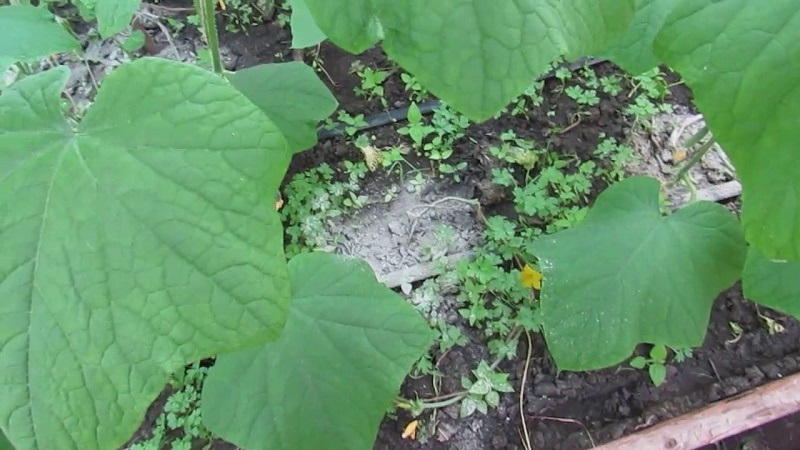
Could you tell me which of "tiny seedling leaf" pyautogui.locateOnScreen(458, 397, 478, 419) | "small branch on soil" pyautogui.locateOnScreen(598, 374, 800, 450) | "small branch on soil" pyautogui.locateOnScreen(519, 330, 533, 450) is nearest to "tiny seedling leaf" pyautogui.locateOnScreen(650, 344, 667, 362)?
"small branch on soil" pyautogui.locateOnScreen(598, 374, 800, 450)

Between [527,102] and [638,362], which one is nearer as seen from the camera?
[638,362]

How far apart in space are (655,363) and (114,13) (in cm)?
115

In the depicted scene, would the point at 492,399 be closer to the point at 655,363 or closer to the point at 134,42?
the point at 655,363

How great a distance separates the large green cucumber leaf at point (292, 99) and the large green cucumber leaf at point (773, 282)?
2.22ft

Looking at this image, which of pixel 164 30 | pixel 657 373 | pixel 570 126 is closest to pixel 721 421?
pixel 657 373

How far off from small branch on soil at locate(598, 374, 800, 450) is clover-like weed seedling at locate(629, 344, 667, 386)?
0.09 meters

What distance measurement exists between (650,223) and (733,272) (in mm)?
150

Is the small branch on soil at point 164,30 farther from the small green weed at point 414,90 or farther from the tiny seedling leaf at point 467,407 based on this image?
the tiny seedling leaf at point 467,407

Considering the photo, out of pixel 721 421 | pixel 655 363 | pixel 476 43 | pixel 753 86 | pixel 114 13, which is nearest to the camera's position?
pixel 476 43

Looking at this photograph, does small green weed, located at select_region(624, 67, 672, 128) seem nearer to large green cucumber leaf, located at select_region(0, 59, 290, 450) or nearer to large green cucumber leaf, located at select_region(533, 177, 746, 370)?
large green cucumber leaf, located at select_region(533, 177, 746, 370)

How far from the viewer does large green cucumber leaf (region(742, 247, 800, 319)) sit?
3.22 ft

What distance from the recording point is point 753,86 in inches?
24.8

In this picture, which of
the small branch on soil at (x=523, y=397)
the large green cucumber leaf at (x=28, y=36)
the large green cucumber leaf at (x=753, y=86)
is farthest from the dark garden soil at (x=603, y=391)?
the large green cucumber leaf at (x=753, y=86)

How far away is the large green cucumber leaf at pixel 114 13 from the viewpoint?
0.93 metres
